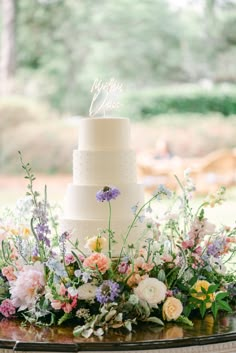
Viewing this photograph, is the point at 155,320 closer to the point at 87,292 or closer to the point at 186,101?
the point at 87,292

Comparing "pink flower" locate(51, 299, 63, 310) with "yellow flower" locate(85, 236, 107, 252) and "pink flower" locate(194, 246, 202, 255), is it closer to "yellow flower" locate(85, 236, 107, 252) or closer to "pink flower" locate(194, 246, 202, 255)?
"yellow flower" locate(85, 236, 107, 252)

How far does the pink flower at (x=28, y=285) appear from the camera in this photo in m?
2.47

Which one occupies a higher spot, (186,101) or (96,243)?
(186,101)

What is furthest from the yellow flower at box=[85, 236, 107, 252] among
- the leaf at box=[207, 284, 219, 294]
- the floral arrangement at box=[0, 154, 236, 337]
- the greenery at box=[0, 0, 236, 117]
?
the greenery at box=[0, 0, 236, 117]

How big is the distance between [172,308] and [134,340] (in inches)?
8.9

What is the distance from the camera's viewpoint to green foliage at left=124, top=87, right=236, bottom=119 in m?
8.69

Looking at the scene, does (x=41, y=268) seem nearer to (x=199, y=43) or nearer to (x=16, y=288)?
(x=16, y=288)

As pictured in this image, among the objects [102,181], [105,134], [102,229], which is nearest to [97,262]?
[102,229]

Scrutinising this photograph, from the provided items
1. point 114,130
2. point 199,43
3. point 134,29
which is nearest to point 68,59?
point 134,29

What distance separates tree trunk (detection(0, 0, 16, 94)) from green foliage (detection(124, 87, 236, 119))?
4.37ft

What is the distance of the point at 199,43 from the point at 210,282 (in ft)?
21.2

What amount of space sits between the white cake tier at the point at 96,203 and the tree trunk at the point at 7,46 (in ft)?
20.0

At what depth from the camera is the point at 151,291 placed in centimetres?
241

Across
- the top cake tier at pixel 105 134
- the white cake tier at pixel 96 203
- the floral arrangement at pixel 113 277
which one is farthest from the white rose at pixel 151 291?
the top cake tier at pixel 105 134
